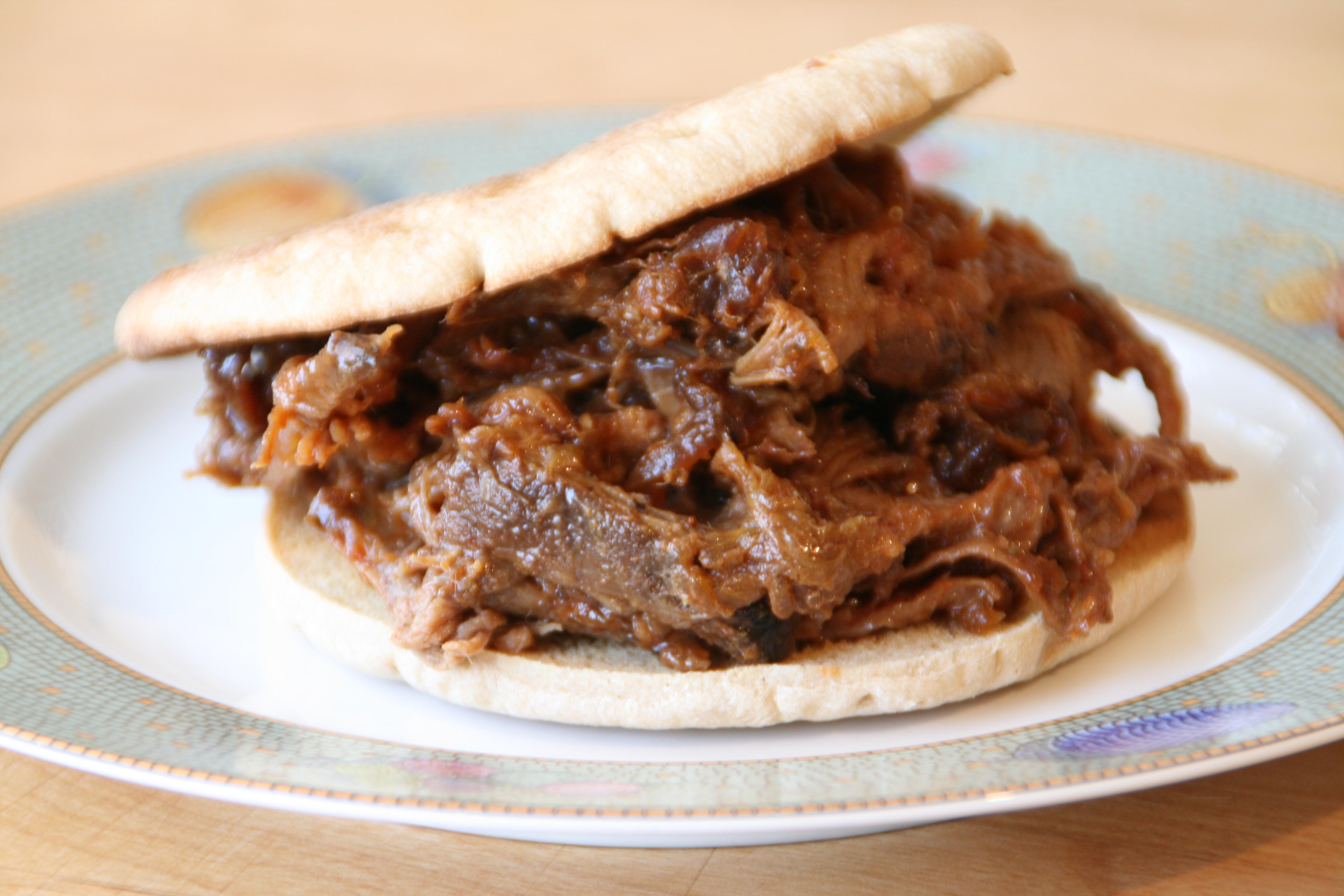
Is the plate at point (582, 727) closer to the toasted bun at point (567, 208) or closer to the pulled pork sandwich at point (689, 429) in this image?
the pulled pork sandwich at point (689, 429)

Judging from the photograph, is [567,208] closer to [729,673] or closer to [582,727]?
[729,673]

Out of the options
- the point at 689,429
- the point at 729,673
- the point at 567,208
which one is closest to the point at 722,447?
the point at 689,429

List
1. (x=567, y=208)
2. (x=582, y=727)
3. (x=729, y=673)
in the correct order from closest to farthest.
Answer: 1. (x=567, y=208)
2. (x=729, y=673)
3. (x=582, y=727)

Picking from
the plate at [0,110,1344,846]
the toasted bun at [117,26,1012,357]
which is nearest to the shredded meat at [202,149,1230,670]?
the toasted bun at [117,26,1012,357]

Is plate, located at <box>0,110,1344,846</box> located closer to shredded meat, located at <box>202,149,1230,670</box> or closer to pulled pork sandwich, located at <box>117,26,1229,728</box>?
pulled pork sandwich, located at <box>117,26,1229,728</box>

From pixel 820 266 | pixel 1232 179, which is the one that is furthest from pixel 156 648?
pixel 1232 179

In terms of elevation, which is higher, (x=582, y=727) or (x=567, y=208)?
(x=567, y=208)

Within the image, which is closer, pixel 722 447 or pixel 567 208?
pixel 567 208

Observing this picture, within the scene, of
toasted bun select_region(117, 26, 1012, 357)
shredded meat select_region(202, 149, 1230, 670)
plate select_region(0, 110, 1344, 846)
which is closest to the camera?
plate select_region(0, 110, 1344, 846)
